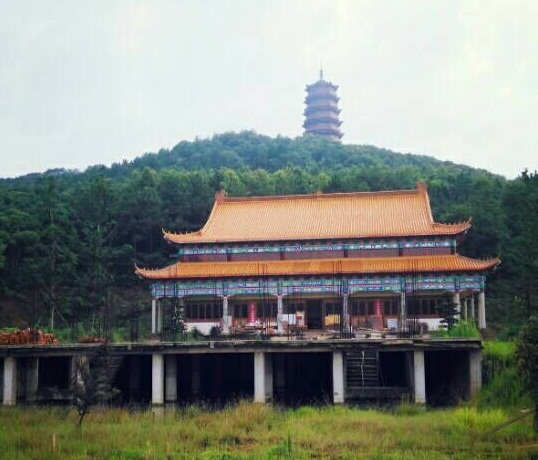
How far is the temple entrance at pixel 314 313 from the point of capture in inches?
1823

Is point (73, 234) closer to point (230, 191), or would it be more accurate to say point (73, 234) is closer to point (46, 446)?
point (230, 191)

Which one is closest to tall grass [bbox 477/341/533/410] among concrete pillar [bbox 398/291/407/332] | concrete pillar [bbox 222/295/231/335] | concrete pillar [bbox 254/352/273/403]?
concrete pillar [bbox 254/352/273/403]

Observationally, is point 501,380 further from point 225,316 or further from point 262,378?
point 225,316

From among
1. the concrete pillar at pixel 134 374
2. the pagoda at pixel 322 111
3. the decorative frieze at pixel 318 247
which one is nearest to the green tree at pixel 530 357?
the concrete pillar at pixel 134 374

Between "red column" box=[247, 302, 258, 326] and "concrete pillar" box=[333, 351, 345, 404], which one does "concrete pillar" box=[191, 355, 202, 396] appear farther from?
"red column" box=[247, 302, 258, 326]

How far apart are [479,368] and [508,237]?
29433 mm

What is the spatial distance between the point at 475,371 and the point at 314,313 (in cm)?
1728

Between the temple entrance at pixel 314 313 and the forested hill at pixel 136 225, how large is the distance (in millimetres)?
11795

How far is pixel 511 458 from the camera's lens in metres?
20.1

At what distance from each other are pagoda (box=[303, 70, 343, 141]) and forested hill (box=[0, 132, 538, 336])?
69058 mm

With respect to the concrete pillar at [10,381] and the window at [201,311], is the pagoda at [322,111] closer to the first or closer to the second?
the window at [201,311]

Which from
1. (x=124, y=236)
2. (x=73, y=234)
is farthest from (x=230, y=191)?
(x=73, y=234)

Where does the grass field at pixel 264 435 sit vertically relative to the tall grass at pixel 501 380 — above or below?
below

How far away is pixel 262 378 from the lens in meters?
32.2
